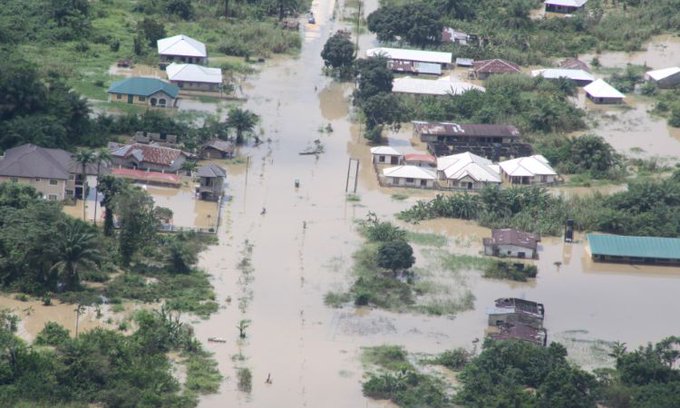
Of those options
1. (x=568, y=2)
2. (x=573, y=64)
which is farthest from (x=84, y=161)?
(x=568, y=2)

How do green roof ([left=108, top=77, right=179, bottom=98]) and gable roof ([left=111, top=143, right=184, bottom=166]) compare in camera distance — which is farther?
green roof ([left=108, top=77, right=179, bottom=98])

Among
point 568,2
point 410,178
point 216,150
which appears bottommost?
point 216,150

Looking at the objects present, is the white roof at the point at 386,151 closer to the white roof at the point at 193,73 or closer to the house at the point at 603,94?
the white roof at the point at 193,73

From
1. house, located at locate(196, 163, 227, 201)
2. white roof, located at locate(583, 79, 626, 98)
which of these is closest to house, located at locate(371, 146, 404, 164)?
house, located at locate(196, 163, 227, 201)

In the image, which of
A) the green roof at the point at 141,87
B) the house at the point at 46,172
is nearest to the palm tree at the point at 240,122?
the green roof at the point at 141,87

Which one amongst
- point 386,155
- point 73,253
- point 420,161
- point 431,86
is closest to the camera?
point 73,253

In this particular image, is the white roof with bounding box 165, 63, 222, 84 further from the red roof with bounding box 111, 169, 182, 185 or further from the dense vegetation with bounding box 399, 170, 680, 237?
the dense vegetation with bounding box 399, 170, 680, 237

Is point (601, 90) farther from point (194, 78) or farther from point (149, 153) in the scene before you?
point (149, 153)
